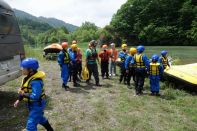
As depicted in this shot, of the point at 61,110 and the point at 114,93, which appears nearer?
the point at 61,110

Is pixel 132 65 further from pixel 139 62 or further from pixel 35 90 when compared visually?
pixel 35 90

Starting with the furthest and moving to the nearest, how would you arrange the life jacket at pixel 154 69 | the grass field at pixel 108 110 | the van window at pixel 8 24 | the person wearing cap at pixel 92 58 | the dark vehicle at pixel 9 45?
the person wearing cap at pixel 92 58 < the life jacket at pixel 154 69 < the van window at pixel 8 24 < the dark vehicle at pixel 9 45 < the grass field at pixel 108 110

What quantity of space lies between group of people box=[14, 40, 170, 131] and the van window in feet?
7.33

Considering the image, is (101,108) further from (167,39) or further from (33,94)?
(167,39)

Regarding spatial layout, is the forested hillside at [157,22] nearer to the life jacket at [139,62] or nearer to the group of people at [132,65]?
the group of people at [132,65]

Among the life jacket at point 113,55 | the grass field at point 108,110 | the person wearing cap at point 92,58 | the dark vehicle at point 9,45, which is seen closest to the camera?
the grass field at point 108,110

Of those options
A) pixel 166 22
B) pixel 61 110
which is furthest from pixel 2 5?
pixel 166 22

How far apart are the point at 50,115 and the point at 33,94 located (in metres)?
2.66

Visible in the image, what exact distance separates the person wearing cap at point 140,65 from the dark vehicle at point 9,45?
153 inches

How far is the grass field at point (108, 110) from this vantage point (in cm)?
738

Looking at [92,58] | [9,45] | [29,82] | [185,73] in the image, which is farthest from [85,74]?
[29,82]

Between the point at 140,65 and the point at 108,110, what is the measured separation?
8.69 ft

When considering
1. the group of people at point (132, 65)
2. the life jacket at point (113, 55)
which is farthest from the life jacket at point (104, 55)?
the group of people at point (132, 65)

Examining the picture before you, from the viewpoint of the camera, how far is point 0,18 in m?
8.64
